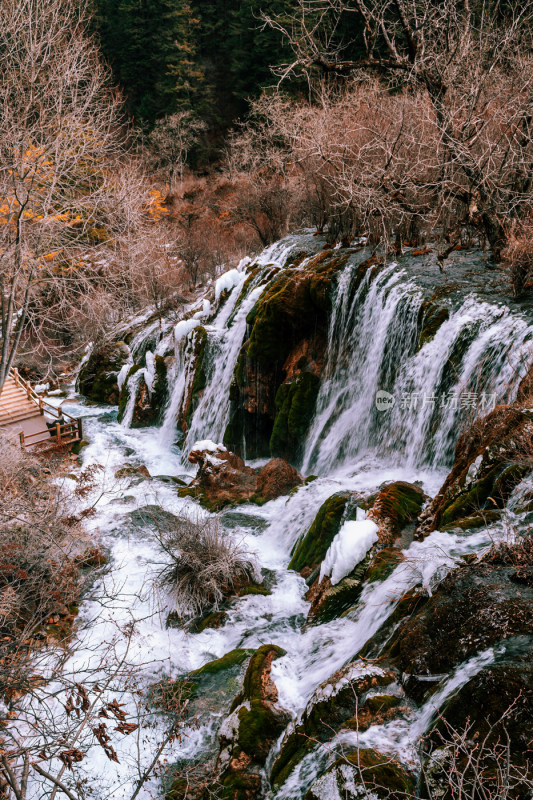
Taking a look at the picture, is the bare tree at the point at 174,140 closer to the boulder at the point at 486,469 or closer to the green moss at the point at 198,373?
the green moss at the point at 198,373

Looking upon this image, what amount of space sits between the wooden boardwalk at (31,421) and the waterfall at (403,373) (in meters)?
7.26

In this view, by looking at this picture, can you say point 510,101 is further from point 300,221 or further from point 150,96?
point 150,96

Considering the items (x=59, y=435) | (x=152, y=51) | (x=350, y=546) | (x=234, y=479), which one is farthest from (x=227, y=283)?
(x=152, y=51)

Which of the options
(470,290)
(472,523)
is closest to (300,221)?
(470,290)

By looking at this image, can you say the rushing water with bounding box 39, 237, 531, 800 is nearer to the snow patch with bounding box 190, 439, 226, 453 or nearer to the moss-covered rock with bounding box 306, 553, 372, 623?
the moss-covered rock with bounding box 306, 553, 372, 623

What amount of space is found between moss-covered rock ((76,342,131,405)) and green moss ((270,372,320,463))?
30.6ft

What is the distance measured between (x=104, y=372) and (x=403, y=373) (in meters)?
13.6

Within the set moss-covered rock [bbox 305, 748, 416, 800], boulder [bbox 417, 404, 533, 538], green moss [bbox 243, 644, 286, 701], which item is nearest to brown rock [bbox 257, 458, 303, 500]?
boulder [bbox 417, 404, 533, 538]

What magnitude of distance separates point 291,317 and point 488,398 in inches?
224

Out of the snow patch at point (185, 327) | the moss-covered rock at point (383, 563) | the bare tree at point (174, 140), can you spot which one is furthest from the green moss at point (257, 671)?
the bare tree at point (174, 140)

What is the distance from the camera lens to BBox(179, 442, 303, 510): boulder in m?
9.83

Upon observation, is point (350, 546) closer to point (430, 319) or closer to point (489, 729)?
point (489, 729)

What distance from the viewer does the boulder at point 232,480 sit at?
32.2 feet

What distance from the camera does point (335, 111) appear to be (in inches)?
627
